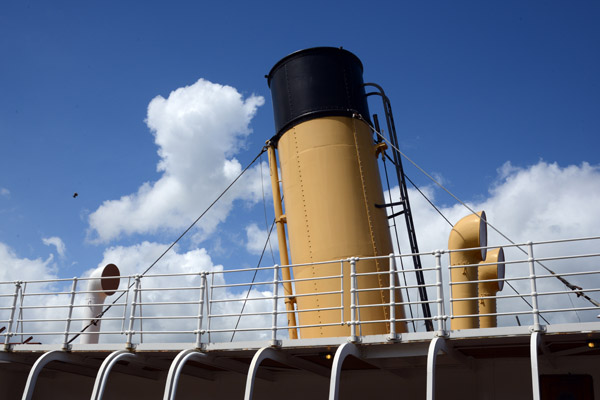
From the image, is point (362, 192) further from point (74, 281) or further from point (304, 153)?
point (74, 281)

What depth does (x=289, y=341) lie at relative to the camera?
765cm

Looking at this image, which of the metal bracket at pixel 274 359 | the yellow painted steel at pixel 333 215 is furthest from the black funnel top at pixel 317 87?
the metal bracket at pixel 274 359

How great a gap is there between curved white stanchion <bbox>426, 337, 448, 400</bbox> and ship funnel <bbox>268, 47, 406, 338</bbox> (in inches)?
85.5

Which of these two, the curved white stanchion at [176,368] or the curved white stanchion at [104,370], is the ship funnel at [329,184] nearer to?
the curved white stanchion at [176,368]

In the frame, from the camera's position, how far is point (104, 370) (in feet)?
26.0

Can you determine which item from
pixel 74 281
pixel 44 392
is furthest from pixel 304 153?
pixel 44 392

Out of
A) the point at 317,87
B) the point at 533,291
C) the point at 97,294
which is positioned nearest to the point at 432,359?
the point at 533,291

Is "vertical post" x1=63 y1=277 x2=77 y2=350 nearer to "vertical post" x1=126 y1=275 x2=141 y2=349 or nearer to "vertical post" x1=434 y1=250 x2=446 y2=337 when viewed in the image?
"vertical post" x1=126 y1=275 x2=141 y2=349

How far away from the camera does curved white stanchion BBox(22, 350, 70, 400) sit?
8.09 metres

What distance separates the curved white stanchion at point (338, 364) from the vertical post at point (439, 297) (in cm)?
110

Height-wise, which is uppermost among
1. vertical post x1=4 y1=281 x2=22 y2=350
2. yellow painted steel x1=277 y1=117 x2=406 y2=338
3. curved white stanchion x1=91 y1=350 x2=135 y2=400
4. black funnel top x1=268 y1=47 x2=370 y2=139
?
black funnel top x1=268 y1=47 x2=370 y2=139

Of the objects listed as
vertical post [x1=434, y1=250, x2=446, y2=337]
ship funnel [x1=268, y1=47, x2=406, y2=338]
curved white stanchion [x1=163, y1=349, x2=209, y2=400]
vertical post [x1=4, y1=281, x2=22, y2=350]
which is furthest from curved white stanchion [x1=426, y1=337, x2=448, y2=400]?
vertical post [x1=4, y1=281, x2=22, y2=350]

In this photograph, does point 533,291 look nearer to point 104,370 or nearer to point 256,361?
point 256,361

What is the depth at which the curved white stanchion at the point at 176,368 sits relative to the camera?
729 centimetres
